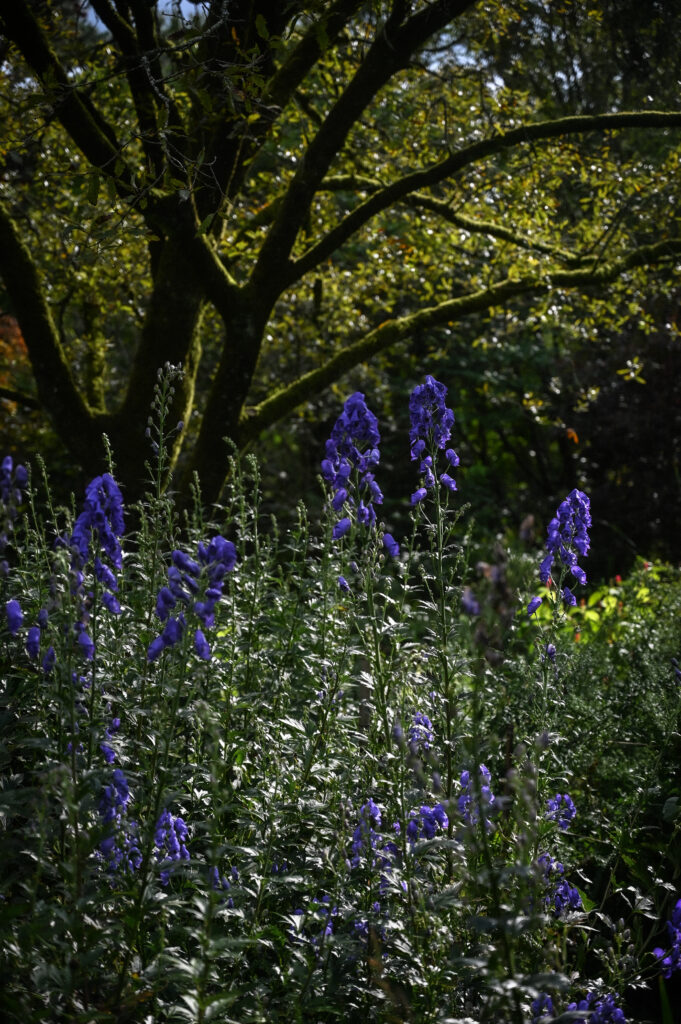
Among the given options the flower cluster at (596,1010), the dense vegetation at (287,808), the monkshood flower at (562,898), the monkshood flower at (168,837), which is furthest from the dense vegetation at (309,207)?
the flower cluster at (596,1010)

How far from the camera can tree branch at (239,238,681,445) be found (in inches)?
254

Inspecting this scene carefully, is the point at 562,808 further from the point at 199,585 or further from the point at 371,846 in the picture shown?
the point at 199,585

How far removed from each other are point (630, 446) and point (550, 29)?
5.33 metres

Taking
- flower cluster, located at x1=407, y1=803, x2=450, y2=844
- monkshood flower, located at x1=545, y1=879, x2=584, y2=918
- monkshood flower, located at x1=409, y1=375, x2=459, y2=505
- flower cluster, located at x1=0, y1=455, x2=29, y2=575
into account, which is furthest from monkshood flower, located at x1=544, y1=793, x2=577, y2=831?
flower cluster, located at x1=0, y1=455, x2=29, y2=575

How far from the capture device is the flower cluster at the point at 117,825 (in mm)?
2123

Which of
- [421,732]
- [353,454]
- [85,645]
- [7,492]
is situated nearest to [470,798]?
[421,732]

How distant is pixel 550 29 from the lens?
23.9 ft

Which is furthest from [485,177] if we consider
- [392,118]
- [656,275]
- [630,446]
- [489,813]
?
[489,813]

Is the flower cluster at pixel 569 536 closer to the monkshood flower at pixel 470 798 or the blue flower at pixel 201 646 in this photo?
the monkshood flower at pixel 470 798

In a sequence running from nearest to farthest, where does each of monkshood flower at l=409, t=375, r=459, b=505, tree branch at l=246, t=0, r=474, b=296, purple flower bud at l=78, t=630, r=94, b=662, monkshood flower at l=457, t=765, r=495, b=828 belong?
purple flower bud at l=78, t=630, r=94, b=662
monkshood flower at l=457, t=765, r=495, b=828
monkshood flower at l=409, t=375, r=459, b=505
tree branch at l=246, t=0, r=474, b=296

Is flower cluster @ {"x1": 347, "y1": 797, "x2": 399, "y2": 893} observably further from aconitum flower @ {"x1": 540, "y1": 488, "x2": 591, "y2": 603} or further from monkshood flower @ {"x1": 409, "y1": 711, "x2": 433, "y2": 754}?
aconitum flower @ {"x1": 540, "y1": 488, "x2": 591, "y2": 603}

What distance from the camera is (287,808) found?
2.55m

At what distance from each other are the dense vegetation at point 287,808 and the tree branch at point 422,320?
9.44 feet

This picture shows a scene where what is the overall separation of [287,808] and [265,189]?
6.38 meters
